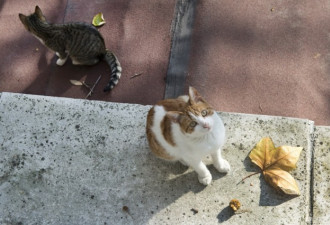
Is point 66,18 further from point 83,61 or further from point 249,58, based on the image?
point 249,58

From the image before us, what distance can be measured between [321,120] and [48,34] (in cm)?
268

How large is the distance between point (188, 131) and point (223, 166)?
2.24 feet

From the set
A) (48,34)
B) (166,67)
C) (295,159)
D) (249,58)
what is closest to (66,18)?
(48,34)

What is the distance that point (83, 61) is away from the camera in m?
3.63

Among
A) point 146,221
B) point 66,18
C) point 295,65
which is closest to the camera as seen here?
point 146,221

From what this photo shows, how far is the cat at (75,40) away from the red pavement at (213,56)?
14 cm

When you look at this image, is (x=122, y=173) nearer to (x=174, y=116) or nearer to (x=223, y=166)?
(x=223, y=166)

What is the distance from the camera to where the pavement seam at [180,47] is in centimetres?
355

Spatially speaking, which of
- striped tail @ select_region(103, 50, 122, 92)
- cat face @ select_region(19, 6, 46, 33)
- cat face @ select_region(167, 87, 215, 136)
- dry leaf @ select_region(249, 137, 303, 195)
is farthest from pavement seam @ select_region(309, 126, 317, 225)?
cat face @ select_region(19, 6, 46, 33)

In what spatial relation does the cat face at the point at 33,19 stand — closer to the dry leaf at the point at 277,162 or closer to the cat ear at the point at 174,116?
the cat ear at the point at 174,116

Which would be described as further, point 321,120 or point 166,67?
point 166,67

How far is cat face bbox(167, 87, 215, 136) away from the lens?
2180 millimetres

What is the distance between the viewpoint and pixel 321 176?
9.12ft

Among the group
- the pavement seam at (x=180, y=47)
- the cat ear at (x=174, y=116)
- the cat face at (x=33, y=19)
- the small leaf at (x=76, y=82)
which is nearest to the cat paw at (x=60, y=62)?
the small leaf at (x=76, y=82)
